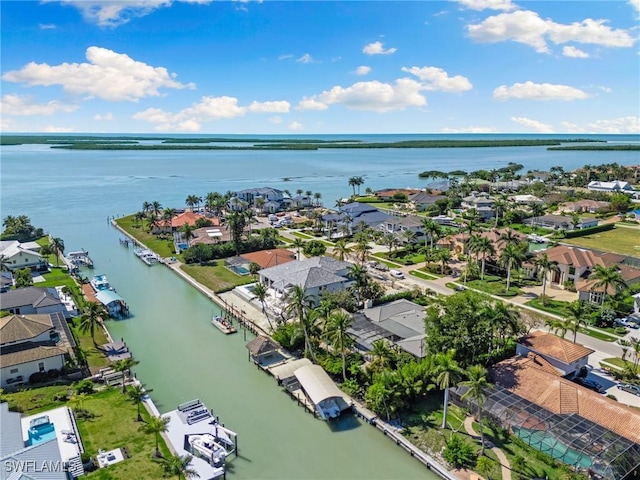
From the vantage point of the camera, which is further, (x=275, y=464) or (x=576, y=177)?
(x=576, y=177)

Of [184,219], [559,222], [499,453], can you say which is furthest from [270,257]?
[559,222]

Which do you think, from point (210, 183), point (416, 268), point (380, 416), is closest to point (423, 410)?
point (380, 416)

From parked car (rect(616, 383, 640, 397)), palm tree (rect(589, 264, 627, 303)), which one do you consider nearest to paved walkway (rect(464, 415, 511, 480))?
parked car (rect(616, 383, 640, 397))

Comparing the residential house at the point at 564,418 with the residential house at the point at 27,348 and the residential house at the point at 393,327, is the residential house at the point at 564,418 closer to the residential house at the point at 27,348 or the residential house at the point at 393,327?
the residential house at the point at 393,327

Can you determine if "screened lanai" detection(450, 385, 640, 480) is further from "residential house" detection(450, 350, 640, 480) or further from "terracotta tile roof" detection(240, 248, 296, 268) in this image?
"terracotta tile roof" detection(240, 248, 296, 268)

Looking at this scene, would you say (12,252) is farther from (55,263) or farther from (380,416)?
(380,416)

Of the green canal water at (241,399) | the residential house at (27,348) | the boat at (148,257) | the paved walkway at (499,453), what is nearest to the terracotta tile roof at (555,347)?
the paved walkway at (499,453)

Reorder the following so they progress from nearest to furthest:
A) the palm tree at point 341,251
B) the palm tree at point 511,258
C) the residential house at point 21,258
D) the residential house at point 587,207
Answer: the palm tree at point 511,258, the palm tree at point 341,251, the residential house at point 21,258, the residential house at point 587,207

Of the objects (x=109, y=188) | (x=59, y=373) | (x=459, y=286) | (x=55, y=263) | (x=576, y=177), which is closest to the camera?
(x=59, y=373)
